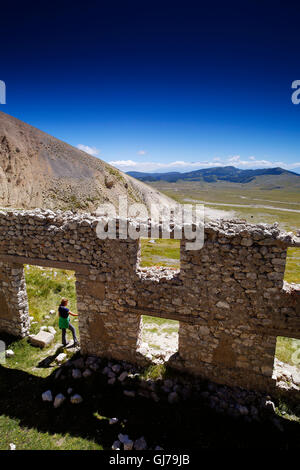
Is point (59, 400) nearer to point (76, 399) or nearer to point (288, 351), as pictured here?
point (76, 399)

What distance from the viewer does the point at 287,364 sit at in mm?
9078

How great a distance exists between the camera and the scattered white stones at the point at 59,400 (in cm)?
707

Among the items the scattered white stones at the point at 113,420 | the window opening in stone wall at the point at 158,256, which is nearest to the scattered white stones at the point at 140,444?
the scattered white stones at the point at 113,420

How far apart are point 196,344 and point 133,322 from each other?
200 cm

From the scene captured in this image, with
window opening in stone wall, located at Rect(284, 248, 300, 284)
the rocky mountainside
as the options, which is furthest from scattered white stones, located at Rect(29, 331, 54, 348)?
the rocky mountainside

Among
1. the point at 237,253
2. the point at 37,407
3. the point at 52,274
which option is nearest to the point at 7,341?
the point at 37,407

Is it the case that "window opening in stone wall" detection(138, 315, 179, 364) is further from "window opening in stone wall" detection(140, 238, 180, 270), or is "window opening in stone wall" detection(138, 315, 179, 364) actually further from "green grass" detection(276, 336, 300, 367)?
"window opening in stone wall" detection(140, 238, 180, 270)

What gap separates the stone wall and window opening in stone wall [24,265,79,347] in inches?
78.1

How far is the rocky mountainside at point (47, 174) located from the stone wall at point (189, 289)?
3795 centimetres

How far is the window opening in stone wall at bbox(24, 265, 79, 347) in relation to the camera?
10.3m

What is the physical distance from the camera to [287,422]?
21.7ft

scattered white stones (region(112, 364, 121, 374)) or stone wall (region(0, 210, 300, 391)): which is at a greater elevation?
stone wall (region(0, 210, 300, 391))

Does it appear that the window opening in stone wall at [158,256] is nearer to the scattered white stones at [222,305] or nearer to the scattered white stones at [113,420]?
the scattered white stones at [222,305]

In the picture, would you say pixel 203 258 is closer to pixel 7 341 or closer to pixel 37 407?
pixel 37 407
